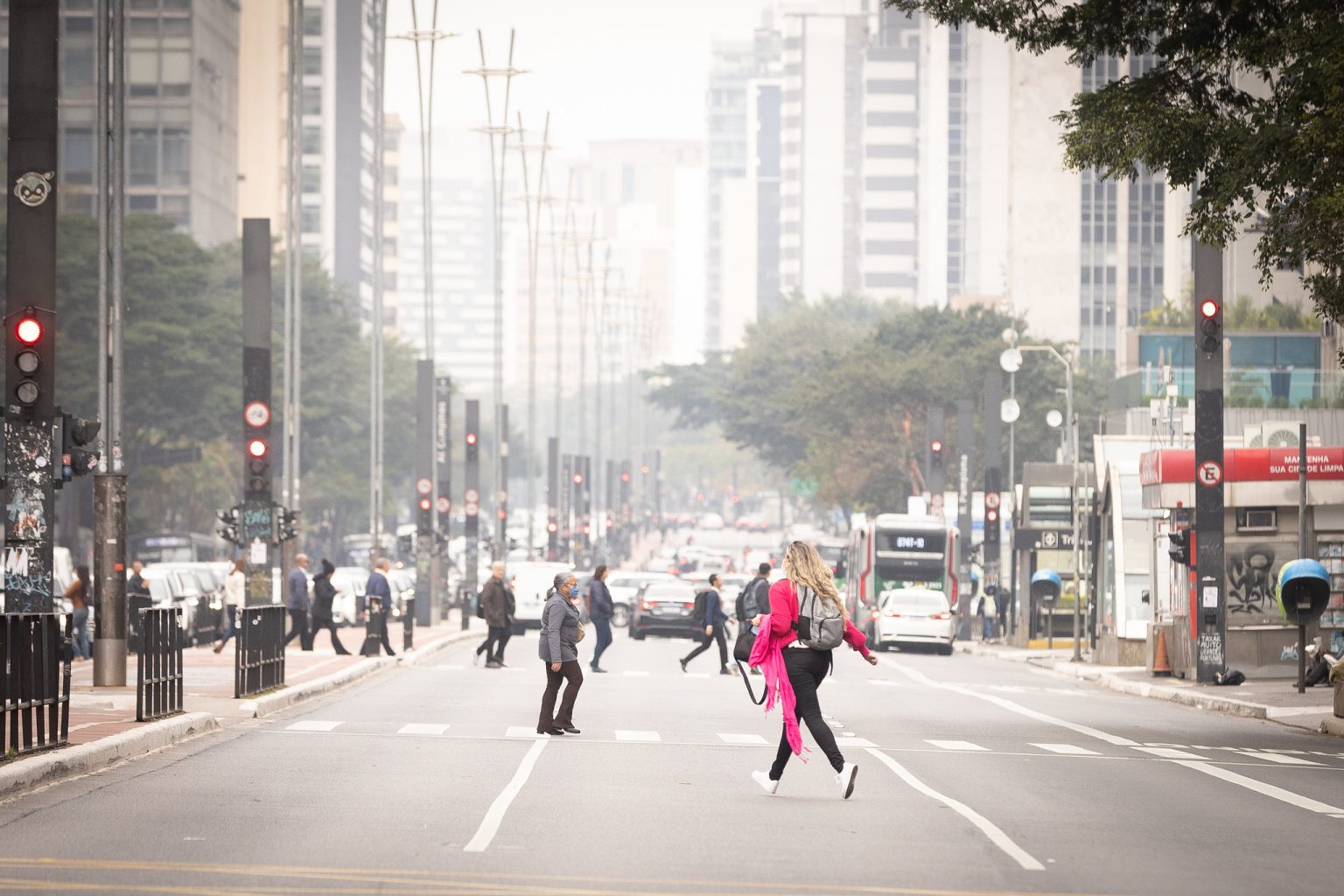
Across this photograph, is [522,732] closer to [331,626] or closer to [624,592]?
[331,626]

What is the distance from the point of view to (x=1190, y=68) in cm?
2436

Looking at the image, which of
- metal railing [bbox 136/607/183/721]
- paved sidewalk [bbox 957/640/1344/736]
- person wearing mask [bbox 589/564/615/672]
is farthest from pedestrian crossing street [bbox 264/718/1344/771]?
person wearing mask [bbox 589/564/615/672]

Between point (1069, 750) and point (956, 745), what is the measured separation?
114 cm

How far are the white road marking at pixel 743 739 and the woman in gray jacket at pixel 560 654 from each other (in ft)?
5.05

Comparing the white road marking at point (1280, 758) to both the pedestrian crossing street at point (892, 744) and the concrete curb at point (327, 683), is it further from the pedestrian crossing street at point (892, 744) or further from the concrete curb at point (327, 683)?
the concrete curb at point (327, 683)

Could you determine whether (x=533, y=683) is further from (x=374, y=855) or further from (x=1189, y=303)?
(x=1189, y=303)

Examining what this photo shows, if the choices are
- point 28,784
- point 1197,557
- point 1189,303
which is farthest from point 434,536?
point 1189,303

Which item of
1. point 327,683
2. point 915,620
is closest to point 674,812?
point 327,683

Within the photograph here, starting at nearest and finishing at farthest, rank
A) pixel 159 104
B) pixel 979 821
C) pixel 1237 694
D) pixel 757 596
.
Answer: pixel 979 821
pixel 1237 694
pixel 757 596
pixel 159 104

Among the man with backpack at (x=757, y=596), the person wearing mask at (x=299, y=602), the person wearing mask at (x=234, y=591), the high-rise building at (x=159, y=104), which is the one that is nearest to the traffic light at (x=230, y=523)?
the person wearing mask at (x=299, y=602)

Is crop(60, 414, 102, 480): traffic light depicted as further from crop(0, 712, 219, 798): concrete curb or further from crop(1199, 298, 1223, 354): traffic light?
crop(1199, 298, 1223, 354): traffic light

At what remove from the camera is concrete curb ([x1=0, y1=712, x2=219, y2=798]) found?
1548cm

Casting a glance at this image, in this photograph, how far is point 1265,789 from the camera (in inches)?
700

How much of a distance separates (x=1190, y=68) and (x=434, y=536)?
1551 inches
